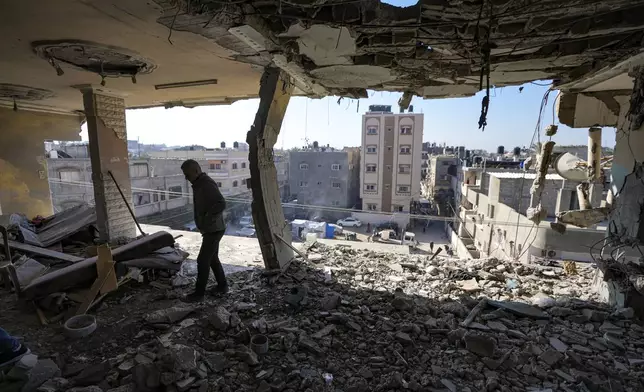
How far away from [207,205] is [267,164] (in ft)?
4.25

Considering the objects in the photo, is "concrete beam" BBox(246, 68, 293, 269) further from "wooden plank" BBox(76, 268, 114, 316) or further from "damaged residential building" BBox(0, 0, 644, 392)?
"wooden plank" BBox(76, 268, 114, 316)

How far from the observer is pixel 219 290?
146 inches

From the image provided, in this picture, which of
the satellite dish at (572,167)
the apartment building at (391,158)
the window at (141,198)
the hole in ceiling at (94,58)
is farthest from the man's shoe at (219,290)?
the apartment building at (391,158)

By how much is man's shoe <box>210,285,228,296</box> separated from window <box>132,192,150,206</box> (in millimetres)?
18359

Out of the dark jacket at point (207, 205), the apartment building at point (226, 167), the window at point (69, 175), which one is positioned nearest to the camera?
the dark jacket at point (207, 205)

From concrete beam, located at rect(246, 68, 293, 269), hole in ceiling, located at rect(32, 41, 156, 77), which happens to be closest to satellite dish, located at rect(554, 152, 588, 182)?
concrete beam, located at rect(246, 68, 293, 269)

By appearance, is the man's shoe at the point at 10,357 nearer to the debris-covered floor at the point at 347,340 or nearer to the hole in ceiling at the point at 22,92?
the debris-covered floor at the point at 347,340

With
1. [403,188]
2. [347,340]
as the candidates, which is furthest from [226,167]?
[347,340]

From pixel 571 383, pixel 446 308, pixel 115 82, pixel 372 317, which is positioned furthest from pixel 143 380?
pixel 115 82

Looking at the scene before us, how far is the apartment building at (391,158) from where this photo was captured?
28672 mm

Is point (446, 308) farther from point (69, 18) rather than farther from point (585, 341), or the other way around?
point (69, 18)

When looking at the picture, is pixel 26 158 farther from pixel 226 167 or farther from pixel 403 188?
pixel 403 188

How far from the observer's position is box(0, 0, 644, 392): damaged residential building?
2373 millimetres

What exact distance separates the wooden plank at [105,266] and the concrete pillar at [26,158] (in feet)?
22.0
